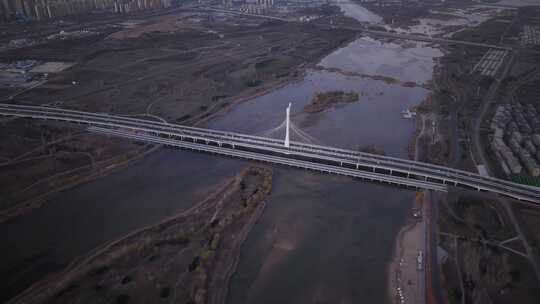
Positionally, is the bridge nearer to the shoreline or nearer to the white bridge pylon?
the white bridge pylon

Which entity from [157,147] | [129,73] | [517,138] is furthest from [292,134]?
[129,73]

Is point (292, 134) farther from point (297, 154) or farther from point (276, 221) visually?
point (276, 221)

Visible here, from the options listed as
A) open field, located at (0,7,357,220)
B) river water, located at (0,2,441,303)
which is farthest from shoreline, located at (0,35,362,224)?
river water, located at (0,2,441,303)

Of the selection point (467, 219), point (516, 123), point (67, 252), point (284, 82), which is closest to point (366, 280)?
point (467, 219)

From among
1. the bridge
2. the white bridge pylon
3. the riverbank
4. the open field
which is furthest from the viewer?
the white bridge pylon

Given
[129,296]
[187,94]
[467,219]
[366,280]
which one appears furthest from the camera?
[187,94]

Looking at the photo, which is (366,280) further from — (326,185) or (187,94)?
(187,94)
